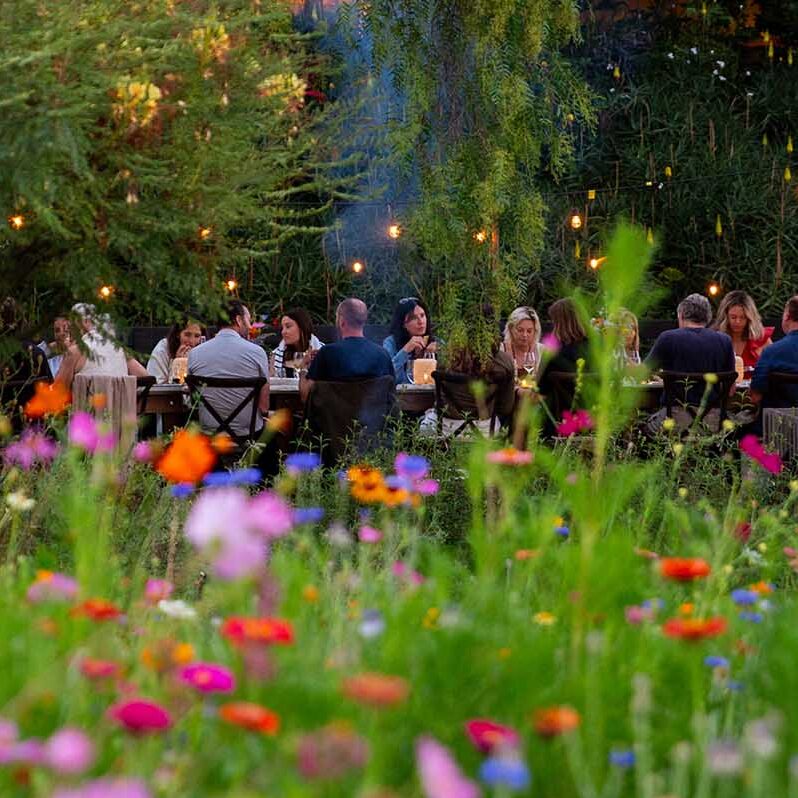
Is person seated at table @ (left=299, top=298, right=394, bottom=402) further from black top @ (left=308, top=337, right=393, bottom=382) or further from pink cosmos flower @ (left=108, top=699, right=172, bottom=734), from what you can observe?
pink cosmos flower @ (left=108, top=699, right=172, bottom=734)

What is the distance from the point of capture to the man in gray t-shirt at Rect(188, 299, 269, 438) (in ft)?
22.6

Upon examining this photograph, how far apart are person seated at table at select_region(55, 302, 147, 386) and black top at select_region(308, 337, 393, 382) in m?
0.86

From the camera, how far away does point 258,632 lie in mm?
1357

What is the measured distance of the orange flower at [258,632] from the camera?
135 cm

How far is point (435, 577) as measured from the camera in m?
1.95

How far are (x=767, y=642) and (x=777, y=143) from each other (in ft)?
46.3

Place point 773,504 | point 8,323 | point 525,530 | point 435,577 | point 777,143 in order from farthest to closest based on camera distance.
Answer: point 777,143 < point 773,504 < point 8,323 < point 525,530 < point 435,577

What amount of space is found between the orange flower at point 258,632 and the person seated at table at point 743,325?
22.9 ft

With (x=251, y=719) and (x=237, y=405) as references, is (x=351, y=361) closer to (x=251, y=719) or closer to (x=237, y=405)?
(x=237, y=405)

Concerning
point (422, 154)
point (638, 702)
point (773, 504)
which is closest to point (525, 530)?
point (638, 702)

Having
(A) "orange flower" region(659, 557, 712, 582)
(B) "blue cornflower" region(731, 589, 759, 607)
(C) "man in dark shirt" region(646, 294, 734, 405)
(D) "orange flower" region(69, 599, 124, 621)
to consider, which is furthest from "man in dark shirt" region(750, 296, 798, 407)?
(D) "orange flower" region(69, 599, 124, 621)

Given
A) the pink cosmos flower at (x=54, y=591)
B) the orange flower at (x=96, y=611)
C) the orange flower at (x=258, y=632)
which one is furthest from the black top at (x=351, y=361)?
the orange flower at (x=258, y=632)

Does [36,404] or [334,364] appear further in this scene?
[334,364]

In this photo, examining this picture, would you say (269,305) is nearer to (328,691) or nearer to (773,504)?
(773,504)
